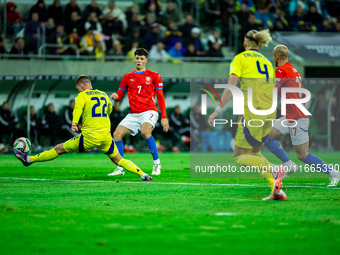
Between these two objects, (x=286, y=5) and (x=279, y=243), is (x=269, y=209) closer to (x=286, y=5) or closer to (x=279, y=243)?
(x=279, y=243)

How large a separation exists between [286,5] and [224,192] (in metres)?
23.2

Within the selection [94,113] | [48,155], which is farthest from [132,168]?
[48,155]

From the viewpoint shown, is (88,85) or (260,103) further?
(88,85)

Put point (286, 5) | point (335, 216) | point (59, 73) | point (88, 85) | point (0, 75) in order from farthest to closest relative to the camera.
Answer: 1. point (286, 5)
2. point (59, 73)
3. point (0, 75)
4. point (88, 85)
5. point (335, 216)

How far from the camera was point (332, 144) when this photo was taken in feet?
83.6

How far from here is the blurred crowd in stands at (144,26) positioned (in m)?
23.8

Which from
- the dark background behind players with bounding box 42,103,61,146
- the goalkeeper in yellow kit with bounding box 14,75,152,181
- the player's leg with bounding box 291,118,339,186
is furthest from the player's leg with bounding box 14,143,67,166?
the dark background behind players with bounding box 42,103,61,146

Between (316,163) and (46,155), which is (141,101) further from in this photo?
(316,163)

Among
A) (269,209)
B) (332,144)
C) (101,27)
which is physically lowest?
(332,144)

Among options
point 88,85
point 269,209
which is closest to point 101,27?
point 88,85

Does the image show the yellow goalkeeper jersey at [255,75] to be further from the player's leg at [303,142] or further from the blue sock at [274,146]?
the player's leg at [303,142]

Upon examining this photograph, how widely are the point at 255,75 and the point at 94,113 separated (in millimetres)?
3600

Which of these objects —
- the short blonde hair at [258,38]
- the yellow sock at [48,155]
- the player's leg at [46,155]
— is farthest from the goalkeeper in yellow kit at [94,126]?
the short blonde hair at [258,38]

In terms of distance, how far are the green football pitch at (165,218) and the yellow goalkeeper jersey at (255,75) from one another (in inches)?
50.8
